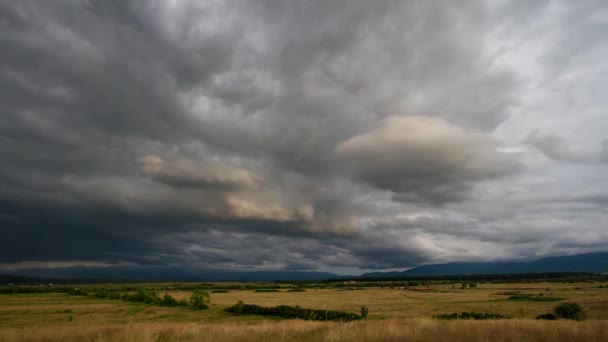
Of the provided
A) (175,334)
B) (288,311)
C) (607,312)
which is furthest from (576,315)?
(175,334)

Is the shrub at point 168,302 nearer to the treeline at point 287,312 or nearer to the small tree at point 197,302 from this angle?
the small tree at point 197,302

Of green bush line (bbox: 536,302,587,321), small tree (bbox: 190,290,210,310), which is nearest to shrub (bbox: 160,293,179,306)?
small tree (bbox: 190,290,210,310)

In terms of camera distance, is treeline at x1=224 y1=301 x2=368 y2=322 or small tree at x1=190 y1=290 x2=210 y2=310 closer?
treeline at x1=224 y1=301 x2=368 y2=322

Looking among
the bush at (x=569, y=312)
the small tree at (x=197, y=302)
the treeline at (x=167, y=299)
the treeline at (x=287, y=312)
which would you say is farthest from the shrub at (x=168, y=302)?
the bush at (x=569, y=312)

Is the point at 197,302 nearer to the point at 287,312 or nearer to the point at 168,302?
the point at 168,302

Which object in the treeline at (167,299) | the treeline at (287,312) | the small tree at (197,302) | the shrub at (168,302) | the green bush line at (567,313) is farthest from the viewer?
→ the shrub at (168,302)

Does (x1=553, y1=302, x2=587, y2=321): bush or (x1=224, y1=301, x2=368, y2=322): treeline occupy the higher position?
(x1=553, y1=302, x2=587, y2=321): bush

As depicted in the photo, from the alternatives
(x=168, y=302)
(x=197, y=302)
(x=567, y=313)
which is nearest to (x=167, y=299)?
(x=168, y=302)

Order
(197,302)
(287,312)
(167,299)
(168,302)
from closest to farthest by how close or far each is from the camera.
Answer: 1. (287,312)
2. (197,302)
3. (168,302)
4. (167,299)

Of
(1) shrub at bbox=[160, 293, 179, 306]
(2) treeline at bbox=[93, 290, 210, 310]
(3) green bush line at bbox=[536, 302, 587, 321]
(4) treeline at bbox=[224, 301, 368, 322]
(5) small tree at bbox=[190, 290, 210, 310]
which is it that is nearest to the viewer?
(3) green bush line at bbox=[536, 302, 587, 321]

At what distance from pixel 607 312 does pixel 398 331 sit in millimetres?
47000

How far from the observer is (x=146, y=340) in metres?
10.7

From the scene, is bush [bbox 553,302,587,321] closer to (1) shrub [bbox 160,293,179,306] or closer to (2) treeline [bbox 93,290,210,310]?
(2) treeline [bbox 93,290,210,310]

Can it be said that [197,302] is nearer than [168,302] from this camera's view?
Yes
